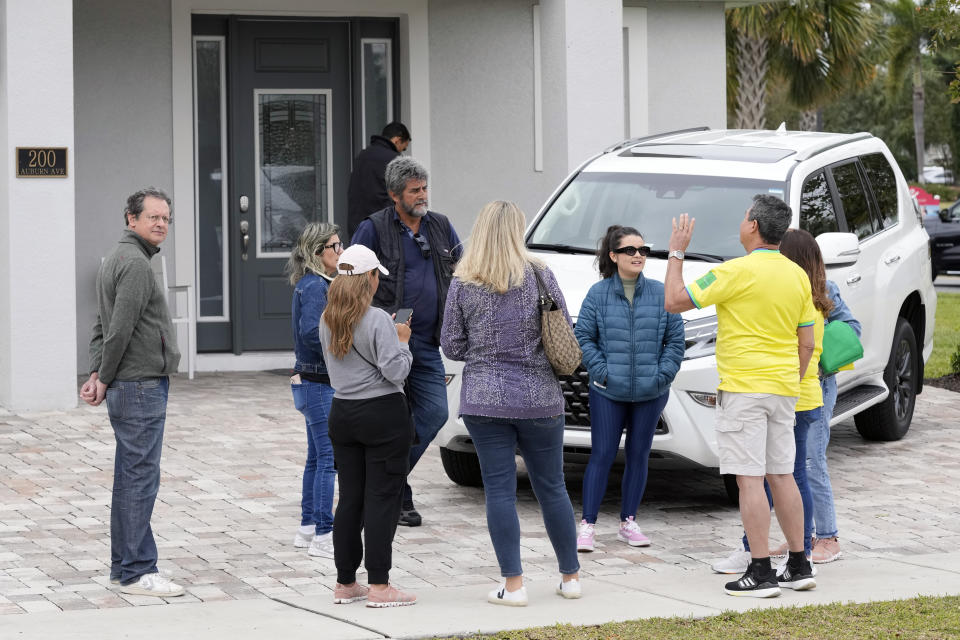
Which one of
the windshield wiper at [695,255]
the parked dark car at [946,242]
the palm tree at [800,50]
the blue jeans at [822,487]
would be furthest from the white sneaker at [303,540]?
the parked dark car at [946,242]

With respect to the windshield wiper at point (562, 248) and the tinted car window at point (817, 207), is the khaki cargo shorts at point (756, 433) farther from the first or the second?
the tinted car window at point (817, 207)

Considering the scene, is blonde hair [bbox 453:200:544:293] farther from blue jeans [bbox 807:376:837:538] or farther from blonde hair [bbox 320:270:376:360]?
blue jeans [bbox 807:376:837:538]

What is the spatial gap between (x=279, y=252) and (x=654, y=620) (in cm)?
853

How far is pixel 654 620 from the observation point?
19.7ft

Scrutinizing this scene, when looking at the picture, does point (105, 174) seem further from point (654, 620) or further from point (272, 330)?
point (654, 620)

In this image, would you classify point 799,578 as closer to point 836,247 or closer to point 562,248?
point 836,247

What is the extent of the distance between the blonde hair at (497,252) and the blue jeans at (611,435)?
4.88 feet

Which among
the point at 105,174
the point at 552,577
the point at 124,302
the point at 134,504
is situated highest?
the point at 105,174

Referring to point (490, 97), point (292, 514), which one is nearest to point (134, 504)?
point (292, 514)

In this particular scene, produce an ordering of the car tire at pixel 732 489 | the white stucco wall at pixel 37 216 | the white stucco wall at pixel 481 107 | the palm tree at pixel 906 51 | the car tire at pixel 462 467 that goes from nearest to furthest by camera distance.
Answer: the car tire at pixel 732 489
the car tire at pixel 462 467
the white stucco wall at pixel 37 216
the white stucco wall at pixel 481 107
the palm tree at pixel 906 51

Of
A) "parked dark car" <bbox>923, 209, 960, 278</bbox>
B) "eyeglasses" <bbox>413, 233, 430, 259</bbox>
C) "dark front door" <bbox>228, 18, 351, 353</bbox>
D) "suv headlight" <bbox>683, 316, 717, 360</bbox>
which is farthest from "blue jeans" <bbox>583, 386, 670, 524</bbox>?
"parked dark car" <bbox>923, 209, 960, 278</bbox>

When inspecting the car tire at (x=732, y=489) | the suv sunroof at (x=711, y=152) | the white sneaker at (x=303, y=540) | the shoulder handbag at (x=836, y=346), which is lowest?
the white sneaker at (x=303, y=540)

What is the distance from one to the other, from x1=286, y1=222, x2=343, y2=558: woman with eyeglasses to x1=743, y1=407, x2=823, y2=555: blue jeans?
2.03 metres

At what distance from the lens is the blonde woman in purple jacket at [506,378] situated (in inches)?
245
